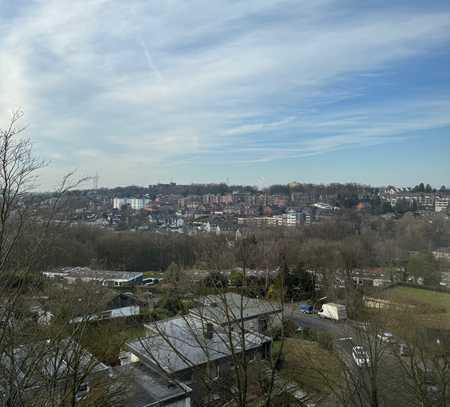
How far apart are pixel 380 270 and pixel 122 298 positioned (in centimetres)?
1277

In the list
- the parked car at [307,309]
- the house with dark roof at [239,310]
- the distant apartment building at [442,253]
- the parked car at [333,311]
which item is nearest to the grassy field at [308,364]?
the house with dark roof at [239,310]

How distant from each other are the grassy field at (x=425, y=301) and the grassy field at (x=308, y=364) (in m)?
2.78

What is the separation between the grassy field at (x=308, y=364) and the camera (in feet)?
20.8

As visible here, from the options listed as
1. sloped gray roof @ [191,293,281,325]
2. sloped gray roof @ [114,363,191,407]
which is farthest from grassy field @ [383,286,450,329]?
sloped gray roof @ [114,363,191,407]

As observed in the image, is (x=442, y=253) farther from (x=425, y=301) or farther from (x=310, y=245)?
(x=425, y=301)

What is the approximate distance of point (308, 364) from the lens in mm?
7727

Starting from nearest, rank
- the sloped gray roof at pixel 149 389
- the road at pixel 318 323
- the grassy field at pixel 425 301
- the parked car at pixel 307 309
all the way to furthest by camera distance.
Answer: the sloped gray roof at pixel 149 389
the grassy field at pixel 425 301
the road at pixel 318 323
the parked car at pixel 307 309

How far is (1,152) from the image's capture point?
7.16ft

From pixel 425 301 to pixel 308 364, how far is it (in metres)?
8.19

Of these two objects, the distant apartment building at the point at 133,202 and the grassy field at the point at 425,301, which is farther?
the distant apartment building at the point at 133,202

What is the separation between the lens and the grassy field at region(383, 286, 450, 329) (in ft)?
35.3

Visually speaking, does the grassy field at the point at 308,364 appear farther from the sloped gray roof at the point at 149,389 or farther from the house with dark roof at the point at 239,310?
the sloped gray roof at the point at 149,389

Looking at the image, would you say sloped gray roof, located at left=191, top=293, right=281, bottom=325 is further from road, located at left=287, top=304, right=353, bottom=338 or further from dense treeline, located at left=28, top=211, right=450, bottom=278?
dense treeline, located at left=28, top=211, right=450, bottom=278

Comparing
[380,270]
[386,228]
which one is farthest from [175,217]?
[380,270]
